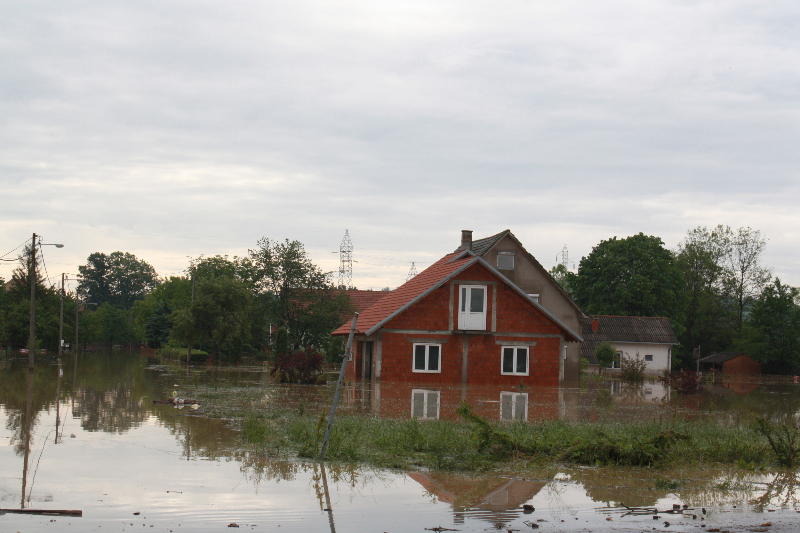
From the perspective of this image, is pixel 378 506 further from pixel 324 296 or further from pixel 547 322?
pixel 324 296

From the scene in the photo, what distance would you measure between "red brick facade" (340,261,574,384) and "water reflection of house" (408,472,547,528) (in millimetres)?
21657

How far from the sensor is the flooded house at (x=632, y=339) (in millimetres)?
54125

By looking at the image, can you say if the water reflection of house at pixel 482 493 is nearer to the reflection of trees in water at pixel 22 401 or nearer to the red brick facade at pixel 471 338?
the reflection of trees in water at pixel 22 401

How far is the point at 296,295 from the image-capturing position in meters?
55.5

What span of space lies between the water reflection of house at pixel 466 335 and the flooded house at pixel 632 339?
73.5 ft

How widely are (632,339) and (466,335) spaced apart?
2706 cm

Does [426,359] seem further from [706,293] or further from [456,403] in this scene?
[706,293]

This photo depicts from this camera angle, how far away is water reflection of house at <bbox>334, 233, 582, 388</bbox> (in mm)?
30797

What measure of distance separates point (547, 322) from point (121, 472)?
2578 cm

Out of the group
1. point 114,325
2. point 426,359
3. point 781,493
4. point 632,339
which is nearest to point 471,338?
point 426,359

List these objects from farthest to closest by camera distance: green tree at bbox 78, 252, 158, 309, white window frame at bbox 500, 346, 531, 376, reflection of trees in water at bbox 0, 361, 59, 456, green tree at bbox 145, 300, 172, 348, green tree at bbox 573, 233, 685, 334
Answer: green tree at bbox 78, 252, 158, 309, green tree at bbox 145, 300, 172, 348, green tree at bbox 573, 233, 685, 334, white window frame at bbox 500, 346, 531, 376, reflection of trees in water at bbox 0, 361, 59, 456

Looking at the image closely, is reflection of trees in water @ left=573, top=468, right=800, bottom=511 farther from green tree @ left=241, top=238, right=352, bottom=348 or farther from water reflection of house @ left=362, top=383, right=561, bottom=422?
green tree @ left=241, top=238, right=352, bottom=348

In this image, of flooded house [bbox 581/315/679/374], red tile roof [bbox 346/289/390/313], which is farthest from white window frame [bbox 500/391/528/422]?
red tile roof [bbox 346/289/390/313]

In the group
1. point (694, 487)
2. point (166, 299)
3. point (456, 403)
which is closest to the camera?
point (694, 487)
